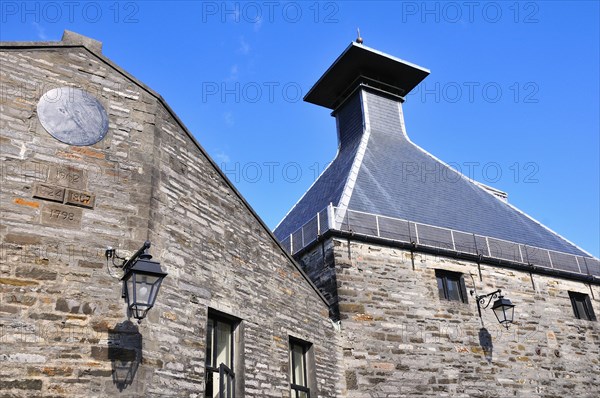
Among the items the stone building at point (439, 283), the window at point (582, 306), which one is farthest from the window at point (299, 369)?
the window at point (582, 306)

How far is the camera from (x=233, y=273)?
7621mm

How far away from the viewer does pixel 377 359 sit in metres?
9.96

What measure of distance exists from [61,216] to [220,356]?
274cm

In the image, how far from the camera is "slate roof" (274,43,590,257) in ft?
42.5

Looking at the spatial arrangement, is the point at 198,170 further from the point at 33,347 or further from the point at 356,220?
the point at 356,220

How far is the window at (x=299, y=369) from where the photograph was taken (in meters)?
8.54

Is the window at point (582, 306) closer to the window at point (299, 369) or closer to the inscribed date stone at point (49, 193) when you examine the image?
the window at point (299, 369)

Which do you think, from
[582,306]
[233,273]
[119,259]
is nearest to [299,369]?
[233,273]

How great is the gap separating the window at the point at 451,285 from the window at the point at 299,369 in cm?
385

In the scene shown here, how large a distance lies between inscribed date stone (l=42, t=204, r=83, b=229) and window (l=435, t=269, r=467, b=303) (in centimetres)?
797

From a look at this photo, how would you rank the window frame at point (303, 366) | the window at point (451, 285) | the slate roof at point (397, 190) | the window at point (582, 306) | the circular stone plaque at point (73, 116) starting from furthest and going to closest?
the window at point (582, 306) < the slate roof at point (397, 190) < the window at point (451, 285) < the window frame at point (303, 366) < the circular stone plaque at point (73, 116)

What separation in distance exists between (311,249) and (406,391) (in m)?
3.40

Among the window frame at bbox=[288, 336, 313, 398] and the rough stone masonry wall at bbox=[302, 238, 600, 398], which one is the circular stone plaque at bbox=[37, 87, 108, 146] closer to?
the window frame at bbox=[288, 336, 313, 398]

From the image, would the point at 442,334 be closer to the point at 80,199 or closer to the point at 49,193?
the point at 80,199
